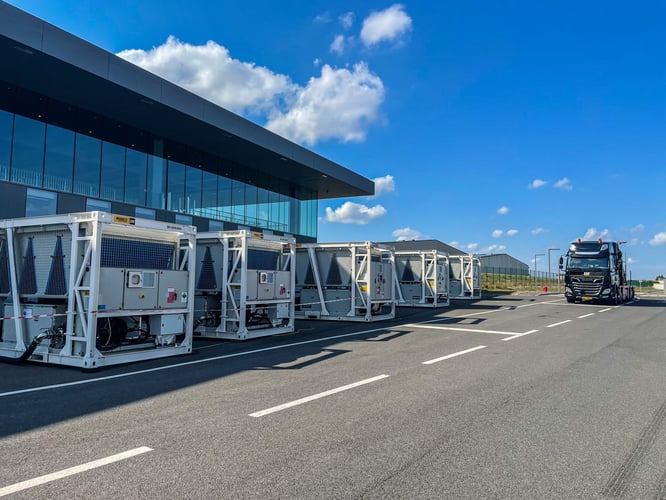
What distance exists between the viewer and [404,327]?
15.7 m

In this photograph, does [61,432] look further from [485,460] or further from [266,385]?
[485,460]

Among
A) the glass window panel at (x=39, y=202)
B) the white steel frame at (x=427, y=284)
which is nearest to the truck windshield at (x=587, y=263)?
the white steel frame at (x=427, y=284)

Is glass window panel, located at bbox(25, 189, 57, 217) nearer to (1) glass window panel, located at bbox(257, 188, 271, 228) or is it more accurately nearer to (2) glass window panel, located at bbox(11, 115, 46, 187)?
(2) glass window panel, located at bbox(11, 115, 46, 187)

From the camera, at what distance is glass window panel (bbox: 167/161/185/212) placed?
24891mm

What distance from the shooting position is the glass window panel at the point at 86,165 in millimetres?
20672

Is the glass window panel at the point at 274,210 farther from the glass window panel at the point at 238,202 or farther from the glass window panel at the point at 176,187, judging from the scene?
the glass window panel at the point at 176,187

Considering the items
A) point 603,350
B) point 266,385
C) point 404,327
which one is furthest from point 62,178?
point 603,350

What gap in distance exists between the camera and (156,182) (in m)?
24.2

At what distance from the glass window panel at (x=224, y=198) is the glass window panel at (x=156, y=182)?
3.86m

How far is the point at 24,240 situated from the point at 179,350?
402cm

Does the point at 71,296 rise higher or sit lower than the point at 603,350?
higher

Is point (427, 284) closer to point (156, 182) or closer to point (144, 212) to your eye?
point (144, 212)

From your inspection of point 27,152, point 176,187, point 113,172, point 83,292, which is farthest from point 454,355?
point 176,187

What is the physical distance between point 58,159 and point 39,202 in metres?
2.15
